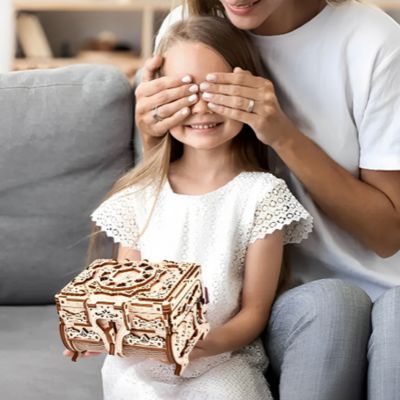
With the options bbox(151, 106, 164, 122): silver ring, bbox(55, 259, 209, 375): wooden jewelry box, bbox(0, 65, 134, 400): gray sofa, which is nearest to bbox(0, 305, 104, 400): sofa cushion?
bbox(0, 65, 134, 400): gray sofa

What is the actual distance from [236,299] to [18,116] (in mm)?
591

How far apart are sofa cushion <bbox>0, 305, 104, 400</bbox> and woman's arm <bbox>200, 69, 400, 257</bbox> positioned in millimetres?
496

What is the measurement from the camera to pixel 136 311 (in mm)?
1219

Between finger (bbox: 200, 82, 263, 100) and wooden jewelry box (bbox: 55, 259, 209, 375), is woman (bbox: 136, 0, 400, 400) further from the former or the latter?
wooden jewelry box (bbox: 55, 259, 209, 375)

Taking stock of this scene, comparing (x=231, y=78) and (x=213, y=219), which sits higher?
(x=231, y=78)

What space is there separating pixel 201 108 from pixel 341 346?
0.44 m

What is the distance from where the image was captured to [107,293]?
1.25 m

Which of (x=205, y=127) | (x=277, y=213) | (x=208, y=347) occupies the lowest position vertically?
(x=208, y=347)

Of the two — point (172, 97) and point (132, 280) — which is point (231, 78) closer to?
point (172, 97)

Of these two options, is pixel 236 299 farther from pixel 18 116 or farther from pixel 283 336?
pixel 18 116

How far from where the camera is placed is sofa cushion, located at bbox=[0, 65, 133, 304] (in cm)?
180

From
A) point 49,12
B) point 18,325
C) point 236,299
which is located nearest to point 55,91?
point 18,325

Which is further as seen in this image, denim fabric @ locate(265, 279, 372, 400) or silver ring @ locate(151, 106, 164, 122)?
silver ring @ locate(151, 106, 164, 122)

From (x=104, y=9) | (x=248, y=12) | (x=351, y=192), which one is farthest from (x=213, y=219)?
(x=104, y=9)
